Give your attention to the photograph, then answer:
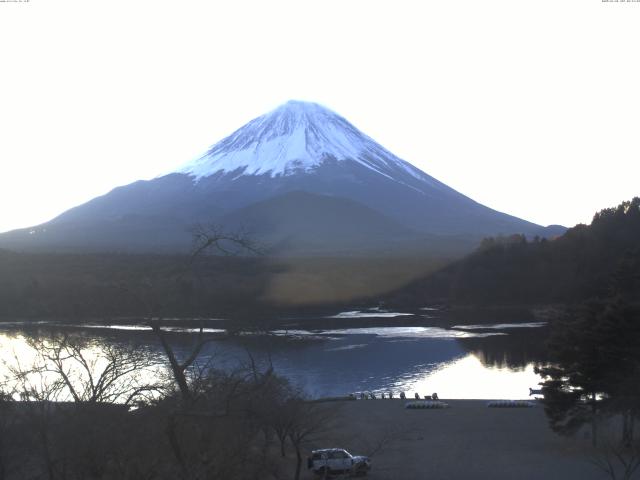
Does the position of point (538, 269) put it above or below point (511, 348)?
above

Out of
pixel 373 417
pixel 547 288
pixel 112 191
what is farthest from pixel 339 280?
pixel 112 191

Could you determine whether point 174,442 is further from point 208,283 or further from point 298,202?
point 298,202

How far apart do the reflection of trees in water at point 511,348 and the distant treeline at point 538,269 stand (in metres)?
9.88

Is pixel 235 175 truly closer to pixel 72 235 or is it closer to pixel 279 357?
pixel 72 235

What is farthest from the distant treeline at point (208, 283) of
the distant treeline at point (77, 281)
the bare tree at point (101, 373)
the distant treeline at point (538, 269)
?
the distant treeline at point (538, 269)

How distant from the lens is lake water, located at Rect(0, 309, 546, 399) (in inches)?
561

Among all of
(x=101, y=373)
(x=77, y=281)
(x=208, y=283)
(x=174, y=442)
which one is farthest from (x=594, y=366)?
(x=77, y=281)

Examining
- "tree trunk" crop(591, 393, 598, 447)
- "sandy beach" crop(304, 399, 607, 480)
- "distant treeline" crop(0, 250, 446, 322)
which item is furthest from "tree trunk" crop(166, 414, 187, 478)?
"tree trunk" crop(591, 393, 598, 447)

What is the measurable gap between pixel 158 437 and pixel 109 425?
18.4 inches

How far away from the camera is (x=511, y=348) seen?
66.6 feet

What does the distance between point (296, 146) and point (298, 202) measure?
17.1 meters

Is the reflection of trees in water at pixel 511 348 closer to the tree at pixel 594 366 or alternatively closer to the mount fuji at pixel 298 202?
the tree at pixel 594 366

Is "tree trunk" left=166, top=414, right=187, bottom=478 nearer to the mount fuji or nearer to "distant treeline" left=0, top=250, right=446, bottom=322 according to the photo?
"distant treeline" left=0, top=250, right=446, bottom=322

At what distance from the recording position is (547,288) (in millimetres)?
35375
